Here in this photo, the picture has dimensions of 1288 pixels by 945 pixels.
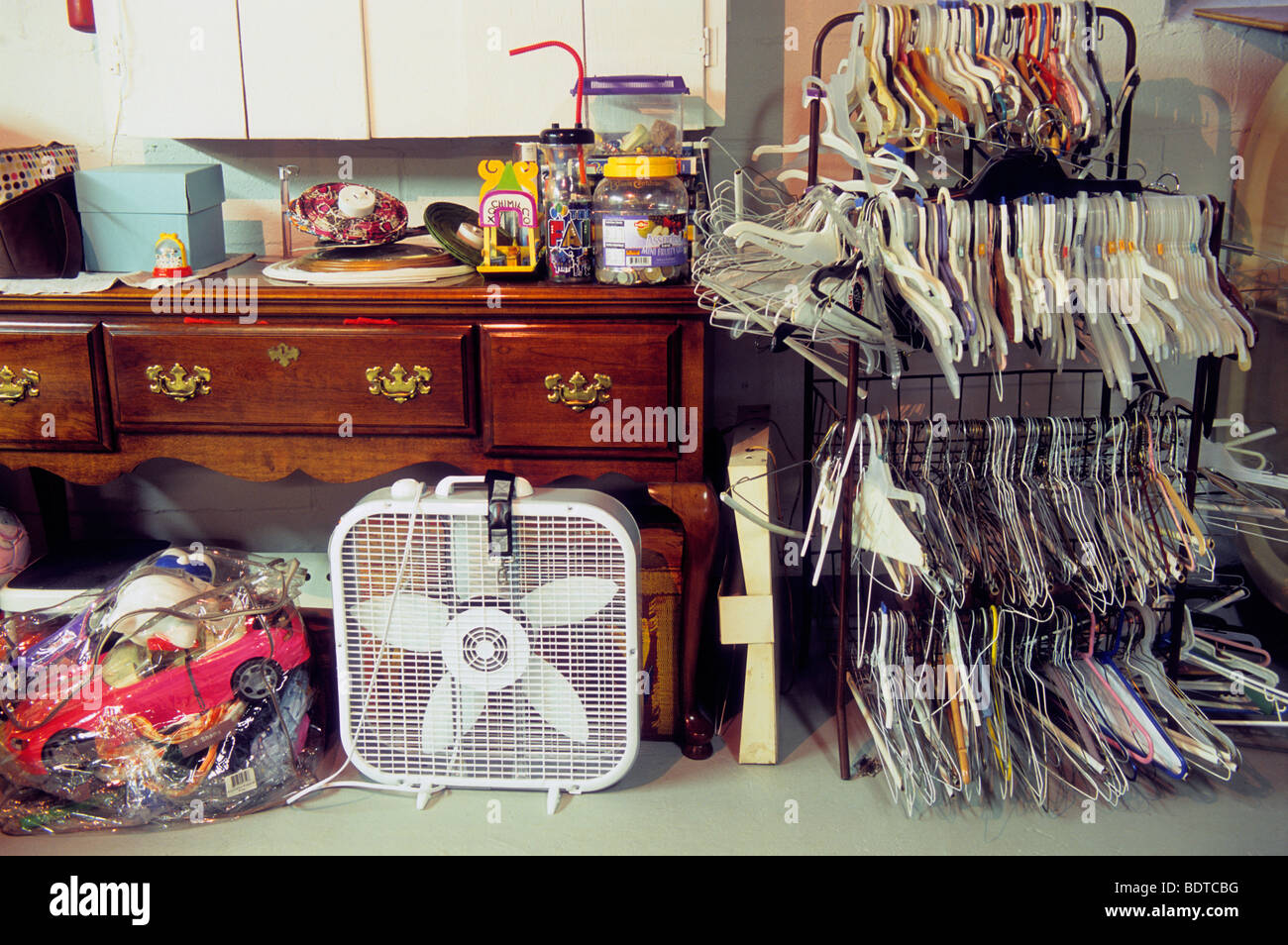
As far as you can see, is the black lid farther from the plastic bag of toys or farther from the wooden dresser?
the plastic bag of toys

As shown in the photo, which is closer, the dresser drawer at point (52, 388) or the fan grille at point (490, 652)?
the fan grille at point (490, 652)

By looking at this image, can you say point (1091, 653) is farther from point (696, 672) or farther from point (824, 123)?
point (824, 123)

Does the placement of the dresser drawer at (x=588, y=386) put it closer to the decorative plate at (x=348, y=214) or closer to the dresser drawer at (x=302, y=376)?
the dresser drawer at (x=302, y=376)

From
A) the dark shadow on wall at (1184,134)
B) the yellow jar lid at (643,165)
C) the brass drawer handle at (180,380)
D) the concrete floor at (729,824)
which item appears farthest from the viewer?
the dark shadow on wall at (1184,134)

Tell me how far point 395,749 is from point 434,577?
35 cm

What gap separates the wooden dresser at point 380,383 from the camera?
204 cm

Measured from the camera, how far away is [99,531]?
282 cm

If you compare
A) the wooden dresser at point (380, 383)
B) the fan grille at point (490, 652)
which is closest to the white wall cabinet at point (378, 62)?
the wooden dresser at point (380, 383)

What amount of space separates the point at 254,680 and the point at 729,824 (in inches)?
35.6

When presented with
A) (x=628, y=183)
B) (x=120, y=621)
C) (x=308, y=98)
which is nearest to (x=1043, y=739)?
(x=628, y=183)

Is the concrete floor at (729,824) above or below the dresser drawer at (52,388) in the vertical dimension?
below

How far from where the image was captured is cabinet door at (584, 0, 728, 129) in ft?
7.22

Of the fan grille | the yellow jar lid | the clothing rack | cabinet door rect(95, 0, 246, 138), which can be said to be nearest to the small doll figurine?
cabinet door rect(95, 0, 246, 138)

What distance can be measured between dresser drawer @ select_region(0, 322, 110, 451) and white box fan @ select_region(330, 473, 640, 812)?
0.62 m
